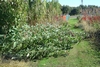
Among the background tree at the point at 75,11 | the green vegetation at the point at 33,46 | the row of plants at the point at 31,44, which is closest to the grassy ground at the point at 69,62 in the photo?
the green vegetation at the point at 33,46

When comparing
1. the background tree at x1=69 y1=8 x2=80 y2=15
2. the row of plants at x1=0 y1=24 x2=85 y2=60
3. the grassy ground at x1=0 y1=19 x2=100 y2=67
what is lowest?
the background tree at x1=69 y1=8 x2=80 y2=15

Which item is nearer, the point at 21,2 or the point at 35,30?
the point at 35,30

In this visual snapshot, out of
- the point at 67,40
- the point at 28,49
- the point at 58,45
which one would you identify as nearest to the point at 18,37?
the point at 28,49

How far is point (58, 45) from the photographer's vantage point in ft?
30.2

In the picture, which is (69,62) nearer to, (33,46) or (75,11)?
(33,46)

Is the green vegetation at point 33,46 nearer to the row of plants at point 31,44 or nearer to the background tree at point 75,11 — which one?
the row of plants at point 31,44

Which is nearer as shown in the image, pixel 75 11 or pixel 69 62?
pixel 69 62

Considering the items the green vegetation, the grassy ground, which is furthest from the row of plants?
the grassy ground

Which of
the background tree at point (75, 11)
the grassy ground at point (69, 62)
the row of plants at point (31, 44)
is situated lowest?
the background tree at point (75, 11)

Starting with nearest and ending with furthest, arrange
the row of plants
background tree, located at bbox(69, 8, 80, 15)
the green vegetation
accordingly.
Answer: the green vegetation < the row of plants < background tree, located at bbox(69, 8, 80, 15)

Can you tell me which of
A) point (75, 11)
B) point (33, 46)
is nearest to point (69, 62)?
point (33, 46)

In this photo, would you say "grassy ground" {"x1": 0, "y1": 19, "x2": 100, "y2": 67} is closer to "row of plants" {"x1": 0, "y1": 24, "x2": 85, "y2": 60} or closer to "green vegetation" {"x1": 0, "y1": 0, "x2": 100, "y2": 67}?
"green vegetation" {"x1": 0, "y1": 0, "x2": 100, "y2": 67}

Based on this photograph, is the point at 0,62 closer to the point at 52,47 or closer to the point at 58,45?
the point at 52,47

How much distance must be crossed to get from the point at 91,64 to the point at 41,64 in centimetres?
164
